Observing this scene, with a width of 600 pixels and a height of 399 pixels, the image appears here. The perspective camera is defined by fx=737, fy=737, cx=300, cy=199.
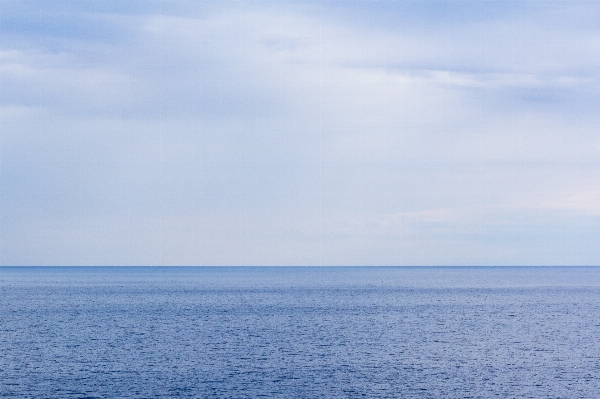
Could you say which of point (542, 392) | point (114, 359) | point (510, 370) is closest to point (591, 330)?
point (510, 370)

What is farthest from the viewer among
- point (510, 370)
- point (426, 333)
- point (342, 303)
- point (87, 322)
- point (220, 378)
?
point (342, 303)

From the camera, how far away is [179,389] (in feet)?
147

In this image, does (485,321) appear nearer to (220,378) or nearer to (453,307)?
(453,307)

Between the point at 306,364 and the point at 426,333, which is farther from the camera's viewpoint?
the point at 426,333

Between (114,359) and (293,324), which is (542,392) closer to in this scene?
(114,359)

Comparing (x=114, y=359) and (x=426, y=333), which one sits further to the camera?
(x=426, y=333)

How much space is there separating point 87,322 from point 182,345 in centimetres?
2552

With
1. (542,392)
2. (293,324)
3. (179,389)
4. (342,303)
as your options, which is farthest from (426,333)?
(342,303)

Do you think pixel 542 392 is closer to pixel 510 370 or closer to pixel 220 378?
pixel 510 370

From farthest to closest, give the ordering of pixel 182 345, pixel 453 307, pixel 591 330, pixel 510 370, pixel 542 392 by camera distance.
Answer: pixel 453 307
pixel 591 330
pixel 182 345
pixel 510 370
pixel 542 392

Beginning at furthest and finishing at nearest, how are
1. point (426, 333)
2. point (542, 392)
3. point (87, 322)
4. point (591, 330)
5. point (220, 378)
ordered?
point (87, 322), point (591, 330), point (426, 333), point (220, 378), point (542, 392)

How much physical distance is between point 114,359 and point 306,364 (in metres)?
14.6

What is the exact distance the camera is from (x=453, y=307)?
113 m

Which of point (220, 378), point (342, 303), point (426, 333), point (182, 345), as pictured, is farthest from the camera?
point (342, 303)
